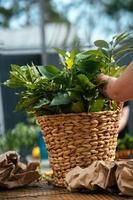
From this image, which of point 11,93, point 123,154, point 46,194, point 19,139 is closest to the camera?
point 46,194

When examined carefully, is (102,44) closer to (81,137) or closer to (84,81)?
(84,81)

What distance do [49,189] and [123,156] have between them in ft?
3.53

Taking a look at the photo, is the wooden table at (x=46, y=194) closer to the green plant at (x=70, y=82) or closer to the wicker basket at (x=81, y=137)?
the wicker basket at (x=81, y=137)

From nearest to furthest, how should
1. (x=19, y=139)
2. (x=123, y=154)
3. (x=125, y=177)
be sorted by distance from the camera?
1. (x=125, y=177)
2. (x=123, y=154)
3. (x=19, y=139)

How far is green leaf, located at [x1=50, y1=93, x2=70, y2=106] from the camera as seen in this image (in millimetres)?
1359

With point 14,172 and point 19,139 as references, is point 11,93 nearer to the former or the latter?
point 19,139

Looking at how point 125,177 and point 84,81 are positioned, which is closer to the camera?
point 125,177

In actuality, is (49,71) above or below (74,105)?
above

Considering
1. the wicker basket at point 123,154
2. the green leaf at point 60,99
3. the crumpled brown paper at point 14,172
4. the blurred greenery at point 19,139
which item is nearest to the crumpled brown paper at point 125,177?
the green leaf at point 60,99

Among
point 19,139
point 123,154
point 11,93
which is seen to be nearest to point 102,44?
point 123,154

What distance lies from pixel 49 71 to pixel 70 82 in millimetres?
89

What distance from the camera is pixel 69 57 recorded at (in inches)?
56.7

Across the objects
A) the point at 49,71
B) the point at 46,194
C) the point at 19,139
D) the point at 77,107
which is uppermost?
the point at 49,71

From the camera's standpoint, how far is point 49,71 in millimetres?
1444
